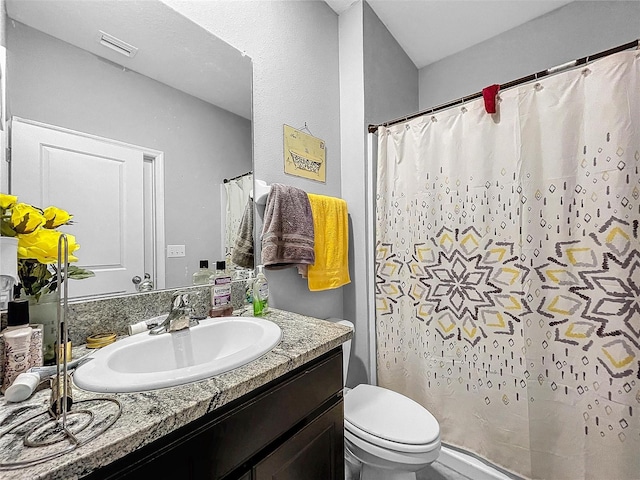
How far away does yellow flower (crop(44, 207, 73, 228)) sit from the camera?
0.71 m

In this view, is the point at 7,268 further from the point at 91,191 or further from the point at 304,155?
the point at 304,155

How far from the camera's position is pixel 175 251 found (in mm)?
1036

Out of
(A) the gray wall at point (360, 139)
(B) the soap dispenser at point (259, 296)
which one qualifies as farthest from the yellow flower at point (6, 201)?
(A) the gray wall at point (360, 139)

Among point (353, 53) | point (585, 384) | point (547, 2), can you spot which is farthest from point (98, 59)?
point (547, 2)

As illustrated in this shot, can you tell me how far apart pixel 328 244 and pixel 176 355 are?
0.85 metres

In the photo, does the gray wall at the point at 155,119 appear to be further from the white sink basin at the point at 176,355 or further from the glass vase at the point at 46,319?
the glass vase at the point at 46,319

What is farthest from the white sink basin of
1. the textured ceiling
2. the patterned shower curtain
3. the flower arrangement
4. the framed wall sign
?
the textured ceiling

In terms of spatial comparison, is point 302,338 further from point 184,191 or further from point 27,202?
point 27,202

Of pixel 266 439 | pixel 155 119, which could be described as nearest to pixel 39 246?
pixel 155 119

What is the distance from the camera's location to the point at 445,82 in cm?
215

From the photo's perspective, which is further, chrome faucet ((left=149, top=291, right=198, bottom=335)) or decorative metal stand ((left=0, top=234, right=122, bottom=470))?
chrome faucet ((left=149, top=291, right=198, bottom=335))

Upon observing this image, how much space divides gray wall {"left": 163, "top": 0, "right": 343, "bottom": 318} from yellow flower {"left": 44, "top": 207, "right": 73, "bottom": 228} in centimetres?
69

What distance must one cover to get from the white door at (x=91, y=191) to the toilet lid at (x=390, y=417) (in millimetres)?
968

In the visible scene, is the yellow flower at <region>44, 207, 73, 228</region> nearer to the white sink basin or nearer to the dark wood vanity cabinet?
the white sink basin
